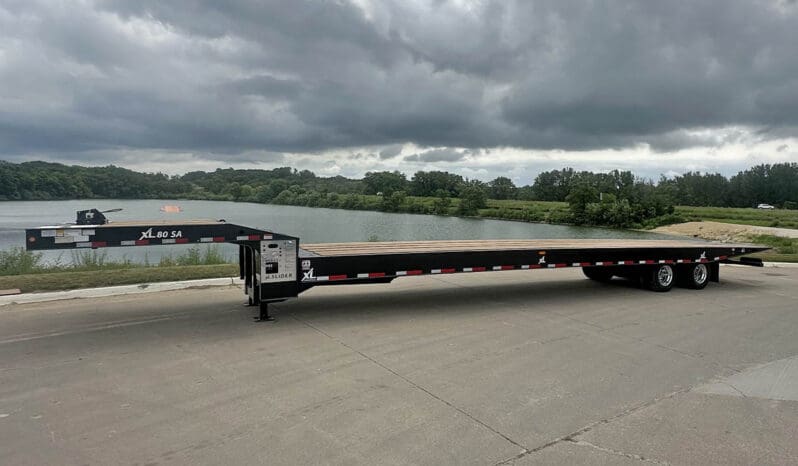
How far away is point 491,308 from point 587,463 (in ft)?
16.3

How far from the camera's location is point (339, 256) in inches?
291

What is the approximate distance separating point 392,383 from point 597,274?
7998mm

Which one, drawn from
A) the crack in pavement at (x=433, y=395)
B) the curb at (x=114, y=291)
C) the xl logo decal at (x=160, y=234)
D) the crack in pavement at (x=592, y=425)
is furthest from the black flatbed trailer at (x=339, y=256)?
the crack in pavement at (x=592, y=425)

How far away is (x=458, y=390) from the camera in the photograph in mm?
4801

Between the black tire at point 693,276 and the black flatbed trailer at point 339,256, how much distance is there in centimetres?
2

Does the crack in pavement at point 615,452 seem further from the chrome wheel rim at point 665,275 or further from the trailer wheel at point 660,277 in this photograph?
the chrome wheel rim at point 665,275

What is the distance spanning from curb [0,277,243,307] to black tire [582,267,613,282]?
24.1 feet

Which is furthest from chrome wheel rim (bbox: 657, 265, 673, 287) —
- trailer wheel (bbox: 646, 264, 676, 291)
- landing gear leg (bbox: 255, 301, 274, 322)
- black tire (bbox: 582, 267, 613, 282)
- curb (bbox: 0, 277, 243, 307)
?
curb (bbox: 0, 277, 243, 307)

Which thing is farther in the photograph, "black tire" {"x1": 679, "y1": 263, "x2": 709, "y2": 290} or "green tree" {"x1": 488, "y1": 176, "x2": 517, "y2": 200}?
"green tree" {"x1": 488, "y1": 176, "x2": 517, "y2": 200}

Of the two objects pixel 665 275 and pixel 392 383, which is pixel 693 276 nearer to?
pixel 665 275

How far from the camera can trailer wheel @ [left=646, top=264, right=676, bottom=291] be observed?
10.4 metres

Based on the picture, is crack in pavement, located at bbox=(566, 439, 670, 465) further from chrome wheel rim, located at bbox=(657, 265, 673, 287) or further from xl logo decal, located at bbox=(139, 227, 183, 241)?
chrome wheel rim, located at bbox=(657, 265, 673, 287)

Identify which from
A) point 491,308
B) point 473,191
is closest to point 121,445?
point 491,308

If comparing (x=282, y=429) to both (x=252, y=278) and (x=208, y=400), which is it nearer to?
(x=208, y=400)
